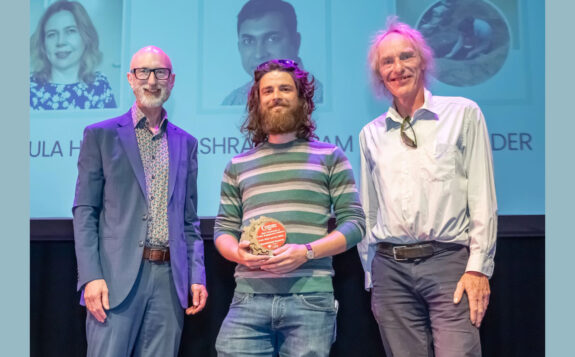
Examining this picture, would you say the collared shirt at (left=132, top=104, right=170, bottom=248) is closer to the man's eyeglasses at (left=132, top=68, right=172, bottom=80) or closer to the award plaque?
the man's eyeglasses at (left=132, top=68, right=172, bottom=80)

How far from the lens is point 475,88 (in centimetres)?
327

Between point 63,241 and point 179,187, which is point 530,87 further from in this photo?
point 63,241

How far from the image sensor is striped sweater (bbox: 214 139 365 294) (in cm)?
207

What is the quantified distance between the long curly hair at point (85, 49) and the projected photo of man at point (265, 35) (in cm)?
93

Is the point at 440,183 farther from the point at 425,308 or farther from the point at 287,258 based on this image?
the point at 287,258

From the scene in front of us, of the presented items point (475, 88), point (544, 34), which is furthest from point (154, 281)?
point (544, 34)

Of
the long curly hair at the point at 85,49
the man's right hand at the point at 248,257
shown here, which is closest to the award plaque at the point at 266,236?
the man's right hand at the point at 248,257

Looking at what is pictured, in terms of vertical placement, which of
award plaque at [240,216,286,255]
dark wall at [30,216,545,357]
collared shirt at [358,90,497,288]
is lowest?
dark wall at [30,216,545,357]

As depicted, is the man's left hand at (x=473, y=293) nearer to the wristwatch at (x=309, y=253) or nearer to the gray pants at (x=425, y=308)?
the gray pants at (x=425, y=308)

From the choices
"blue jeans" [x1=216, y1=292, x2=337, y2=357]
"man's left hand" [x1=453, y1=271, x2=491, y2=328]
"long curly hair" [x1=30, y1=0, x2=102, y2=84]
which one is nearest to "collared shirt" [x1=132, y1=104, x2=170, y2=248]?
"blue jeans" [x1=216, y1=292, x2=337, y2=357]

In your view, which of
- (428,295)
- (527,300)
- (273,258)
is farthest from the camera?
(527,300)

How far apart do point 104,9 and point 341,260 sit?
88.0 inches

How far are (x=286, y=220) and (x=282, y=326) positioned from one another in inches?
16.4

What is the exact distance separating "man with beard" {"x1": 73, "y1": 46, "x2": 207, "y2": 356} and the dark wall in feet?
1.73
